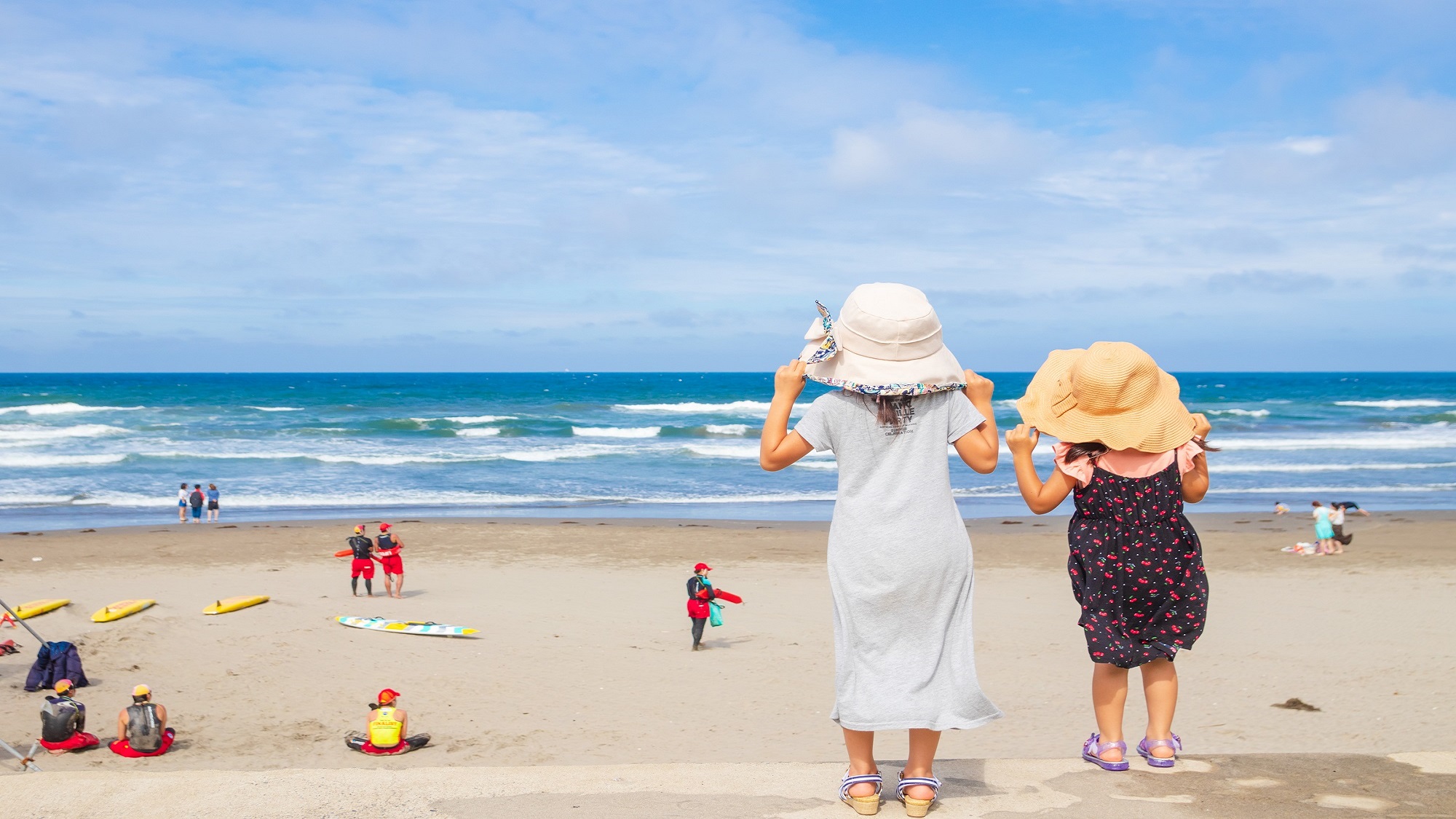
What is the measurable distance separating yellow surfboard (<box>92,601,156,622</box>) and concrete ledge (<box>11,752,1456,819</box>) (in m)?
7.67

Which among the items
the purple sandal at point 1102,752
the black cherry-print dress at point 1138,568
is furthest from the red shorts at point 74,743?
the black cherry-print dress at point 1138,568

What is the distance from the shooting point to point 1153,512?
371 cm

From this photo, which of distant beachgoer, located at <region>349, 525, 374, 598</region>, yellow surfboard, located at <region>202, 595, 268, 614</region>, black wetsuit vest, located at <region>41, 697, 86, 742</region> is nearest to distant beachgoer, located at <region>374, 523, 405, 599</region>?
distant beachgoer, located at <region>349, 525, 374, 598</region>

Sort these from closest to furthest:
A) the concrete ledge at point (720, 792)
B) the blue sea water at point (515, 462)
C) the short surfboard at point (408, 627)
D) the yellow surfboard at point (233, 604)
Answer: the concrete ledge at point (720, 792)
the short surfboard at point (408, 627)
the yellow surfboard at point (233, 604)
the blue sea water at point (515, 462)

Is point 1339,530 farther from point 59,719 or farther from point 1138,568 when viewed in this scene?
point 59,719

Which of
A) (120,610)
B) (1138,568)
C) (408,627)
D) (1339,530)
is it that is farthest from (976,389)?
(1339,530)

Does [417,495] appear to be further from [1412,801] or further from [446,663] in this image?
[1412,801]

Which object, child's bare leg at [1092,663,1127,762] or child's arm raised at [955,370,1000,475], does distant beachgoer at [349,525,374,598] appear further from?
child's arm raised at [955,370,1000,475]

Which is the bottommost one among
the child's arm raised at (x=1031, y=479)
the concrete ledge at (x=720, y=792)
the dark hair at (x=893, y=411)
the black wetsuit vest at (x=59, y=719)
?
the black wetsuit vest at (x=59, y=719)

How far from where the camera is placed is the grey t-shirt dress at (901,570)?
10.6 feet

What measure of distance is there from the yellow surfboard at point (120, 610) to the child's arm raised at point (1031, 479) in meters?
9.64

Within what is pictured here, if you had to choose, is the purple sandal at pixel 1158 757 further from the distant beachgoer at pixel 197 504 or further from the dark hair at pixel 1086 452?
the distant beachgoer at pixel 197 504

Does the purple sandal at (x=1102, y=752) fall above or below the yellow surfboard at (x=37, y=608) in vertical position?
above

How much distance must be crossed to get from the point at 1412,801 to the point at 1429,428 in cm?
5131
